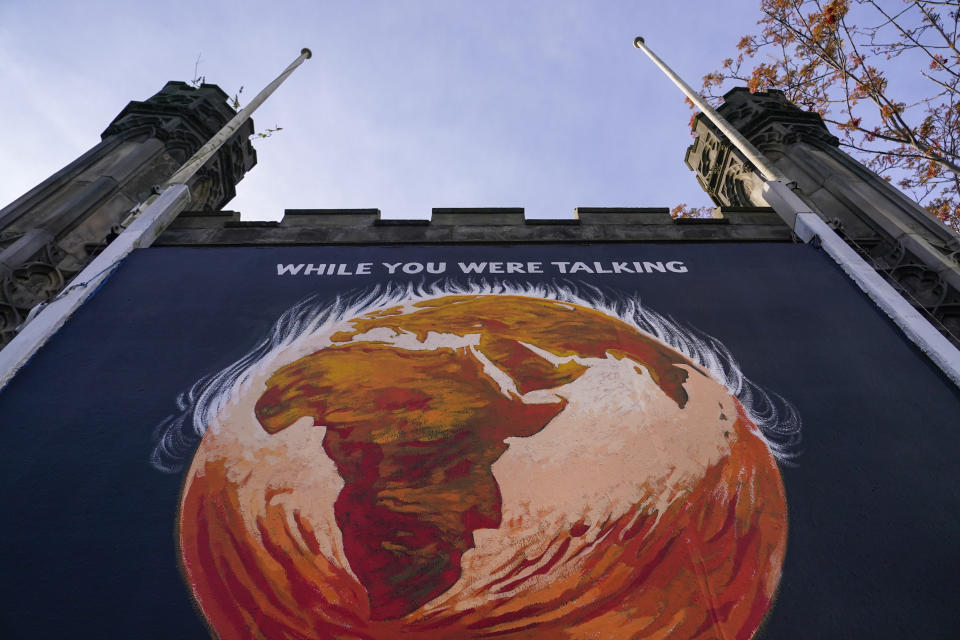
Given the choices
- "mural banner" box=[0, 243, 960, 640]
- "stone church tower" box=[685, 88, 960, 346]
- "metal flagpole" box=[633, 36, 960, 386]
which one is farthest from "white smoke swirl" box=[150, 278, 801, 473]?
"stone church tower" box=[685, 88, 960, 346]

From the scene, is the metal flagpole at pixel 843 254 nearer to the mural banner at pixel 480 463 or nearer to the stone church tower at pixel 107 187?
the mural banner at pixel 480 463

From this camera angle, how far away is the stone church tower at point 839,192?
6.29 meters

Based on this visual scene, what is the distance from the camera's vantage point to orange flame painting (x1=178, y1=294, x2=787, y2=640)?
3.70 metres

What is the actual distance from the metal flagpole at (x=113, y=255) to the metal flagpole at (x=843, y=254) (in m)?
8.64

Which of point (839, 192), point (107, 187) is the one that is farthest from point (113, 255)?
point (839, 192)

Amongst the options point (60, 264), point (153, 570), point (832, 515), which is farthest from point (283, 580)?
point (60, 264)

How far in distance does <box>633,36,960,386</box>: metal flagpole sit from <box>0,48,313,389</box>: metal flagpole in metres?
8.64

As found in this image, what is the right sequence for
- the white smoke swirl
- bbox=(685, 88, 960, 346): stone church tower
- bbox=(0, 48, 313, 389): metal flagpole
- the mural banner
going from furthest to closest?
bbox=(685, 88, 960, 346): stone church tower, bbox=(0, 48, 313, 389): metal flagpole, the white smoke swirl, the mural banner

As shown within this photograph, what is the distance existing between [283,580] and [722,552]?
3.13 m

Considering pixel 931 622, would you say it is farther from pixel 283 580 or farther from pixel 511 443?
pixel 283 580

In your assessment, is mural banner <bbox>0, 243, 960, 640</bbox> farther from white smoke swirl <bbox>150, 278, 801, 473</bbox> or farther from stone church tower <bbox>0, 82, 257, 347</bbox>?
stone church tower <bbox>0, 82, 257, 347</bbox>

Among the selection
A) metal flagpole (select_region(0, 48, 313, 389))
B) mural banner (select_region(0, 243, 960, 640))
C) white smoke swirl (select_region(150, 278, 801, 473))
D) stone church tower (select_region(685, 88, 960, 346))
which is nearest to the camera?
mural banner (select_region(0, 243, 960, 640))

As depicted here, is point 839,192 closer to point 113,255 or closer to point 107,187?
point 113,255

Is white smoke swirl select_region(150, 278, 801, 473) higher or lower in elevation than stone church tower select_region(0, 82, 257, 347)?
lower
